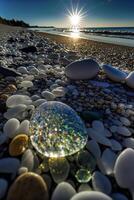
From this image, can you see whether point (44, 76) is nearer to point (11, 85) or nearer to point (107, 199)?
point (11, 85)

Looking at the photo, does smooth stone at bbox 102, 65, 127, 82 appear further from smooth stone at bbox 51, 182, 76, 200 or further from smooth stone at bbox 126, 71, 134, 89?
smooth stone at bbox 51, 182, 76, 200

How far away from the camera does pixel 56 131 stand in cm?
164

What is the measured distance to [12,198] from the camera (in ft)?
3.99

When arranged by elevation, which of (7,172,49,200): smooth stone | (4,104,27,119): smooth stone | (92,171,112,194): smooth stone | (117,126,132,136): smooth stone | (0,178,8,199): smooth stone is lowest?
(117,126,132,136): smooth stone

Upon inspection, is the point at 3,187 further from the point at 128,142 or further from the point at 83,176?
the point at 128,142

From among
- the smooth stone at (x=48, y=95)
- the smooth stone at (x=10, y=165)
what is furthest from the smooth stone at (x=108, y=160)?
the smooth stone at (x=48, y=95)

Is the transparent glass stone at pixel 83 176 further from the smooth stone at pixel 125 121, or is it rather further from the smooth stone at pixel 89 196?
the smooth stone at pixel 125 121

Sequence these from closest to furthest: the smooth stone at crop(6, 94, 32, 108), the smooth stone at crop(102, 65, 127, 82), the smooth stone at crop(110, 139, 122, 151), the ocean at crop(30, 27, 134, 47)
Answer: the smooth stone at crop(110, 139, 122, 151)
the smooth stone at crop(6, 94, 32, 108)
the smooth stone at crop(102, 65, 127, 82)
the ocean at crop(30, 27, 134, 47)

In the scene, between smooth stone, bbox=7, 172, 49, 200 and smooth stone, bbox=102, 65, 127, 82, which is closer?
smooth stone, bbox=7, 172, 49, 200

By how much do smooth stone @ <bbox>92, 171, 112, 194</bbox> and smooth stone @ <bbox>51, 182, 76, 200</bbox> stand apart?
0.46 ft

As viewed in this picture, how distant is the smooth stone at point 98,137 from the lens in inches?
68.9

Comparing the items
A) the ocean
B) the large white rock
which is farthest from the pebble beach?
the ocean

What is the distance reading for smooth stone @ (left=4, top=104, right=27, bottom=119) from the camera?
6.64 ft

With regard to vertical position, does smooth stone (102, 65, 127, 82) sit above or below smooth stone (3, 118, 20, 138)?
below
